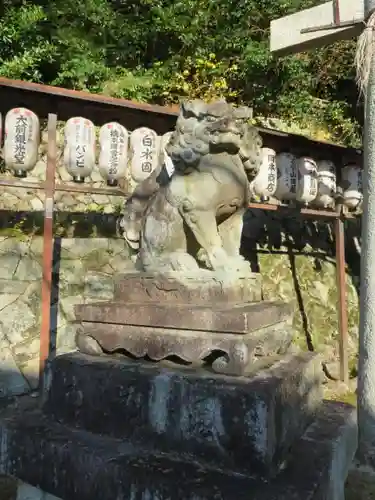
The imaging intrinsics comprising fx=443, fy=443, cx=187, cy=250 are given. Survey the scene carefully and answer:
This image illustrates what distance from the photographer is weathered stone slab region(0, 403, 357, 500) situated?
1.83 meters

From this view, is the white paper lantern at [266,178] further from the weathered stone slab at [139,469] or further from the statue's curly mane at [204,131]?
the weathered stone slab at [139,469]

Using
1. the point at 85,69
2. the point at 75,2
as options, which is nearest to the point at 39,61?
the point at 85,69

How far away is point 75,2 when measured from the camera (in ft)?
25.3

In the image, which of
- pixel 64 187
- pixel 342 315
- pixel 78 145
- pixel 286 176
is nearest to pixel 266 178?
pixel 286 176

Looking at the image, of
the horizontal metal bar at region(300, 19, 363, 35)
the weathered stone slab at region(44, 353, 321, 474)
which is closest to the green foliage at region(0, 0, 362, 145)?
the horizontal metal bar at region(300, 19, 363, 35)

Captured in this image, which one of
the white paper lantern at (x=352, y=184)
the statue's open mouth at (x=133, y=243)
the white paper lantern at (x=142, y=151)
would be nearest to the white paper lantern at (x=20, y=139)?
the white paper lantern at (x=142, y=151)

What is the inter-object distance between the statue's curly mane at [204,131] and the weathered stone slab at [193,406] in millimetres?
1180

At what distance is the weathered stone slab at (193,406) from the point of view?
6.35 ft

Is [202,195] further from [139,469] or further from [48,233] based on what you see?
[48,233]

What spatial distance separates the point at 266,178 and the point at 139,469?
474cm

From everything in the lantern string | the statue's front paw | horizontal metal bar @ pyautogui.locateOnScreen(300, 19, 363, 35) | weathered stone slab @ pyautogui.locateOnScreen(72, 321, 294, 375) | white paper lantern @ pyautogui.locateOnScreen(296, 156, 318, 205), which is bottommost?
weathered stone slab @ pyautogui.locateOnScreen(72, 321, 294, 375)

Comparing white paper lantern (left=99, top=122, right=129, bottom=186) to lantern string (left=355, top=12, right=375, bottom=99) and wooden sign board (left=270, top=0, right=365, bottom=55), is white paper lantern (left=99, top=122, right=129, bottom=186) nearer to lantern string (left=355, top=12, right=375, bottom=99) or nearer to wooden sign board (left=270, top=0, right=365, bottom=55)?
wooden sign board (left=270, top=0, right=365, bottom=55)

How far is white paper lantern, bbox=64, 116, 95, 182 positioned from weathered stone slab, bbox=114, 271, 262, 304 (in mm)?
2800

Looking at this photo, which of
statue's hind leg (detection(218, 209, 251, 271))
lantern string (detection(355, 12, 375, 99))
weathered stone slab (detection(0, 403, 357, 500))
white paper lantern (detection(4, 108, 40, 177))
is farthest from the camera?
white paper lantern (detection(4, 108, 40, 177))
